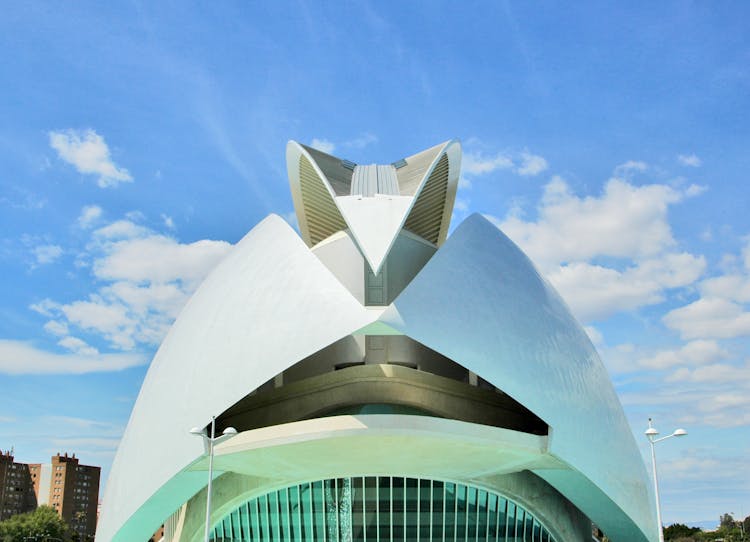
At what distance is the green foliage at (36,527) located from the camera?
5925 centimetres

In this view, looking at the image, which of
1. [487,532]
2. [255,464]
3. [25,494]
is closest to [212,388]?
[255,464]

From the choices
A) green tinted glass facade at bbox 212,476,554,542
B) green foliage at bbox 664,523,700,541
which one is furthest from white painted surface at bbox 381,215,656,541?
green foliage at bbox 664,523,700,541

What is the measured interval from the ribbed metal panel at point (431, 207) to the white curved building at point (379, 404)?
60.1 inches

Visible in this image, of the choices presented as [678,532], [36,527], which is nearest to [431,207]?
[36,527]

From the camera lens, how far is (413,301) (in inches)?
719

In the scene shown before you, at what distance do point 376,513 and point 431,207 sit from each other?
478 inches

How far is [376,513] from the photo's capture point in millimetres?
22672

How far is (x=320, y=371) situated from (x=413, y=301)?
7548 millimetres

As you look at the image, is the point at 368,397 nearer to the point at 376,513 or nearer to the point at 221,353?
Answer: the point at 376,513

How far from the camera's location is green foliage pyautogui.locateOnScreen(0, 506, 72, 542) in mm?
59250

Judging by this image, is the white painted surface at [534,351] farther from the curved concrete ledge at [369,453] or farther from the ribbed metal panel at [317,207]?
the ribbed metal panel at [317,207]

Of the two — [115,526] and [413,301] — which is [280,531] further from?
[413,301]

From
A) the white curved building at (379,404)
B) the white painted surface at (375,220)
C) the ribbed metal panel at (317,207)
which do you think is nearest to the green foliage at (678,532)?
the white curved building at (379,404)

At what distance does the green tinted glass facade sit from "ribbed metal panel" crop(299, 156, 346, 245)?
947cm
